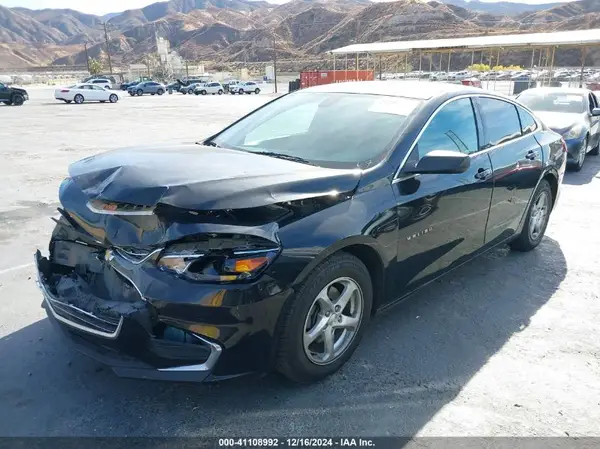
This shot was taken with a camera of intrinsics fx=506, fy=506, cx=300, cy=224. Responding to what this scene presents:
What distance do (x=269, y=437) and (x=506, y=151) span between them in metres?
A: 3.14

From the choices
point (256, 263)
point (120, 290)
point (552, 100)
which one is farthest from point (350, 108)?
point (552, 100)

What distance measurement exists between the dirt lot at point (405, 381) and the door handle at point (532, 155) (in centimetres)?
106

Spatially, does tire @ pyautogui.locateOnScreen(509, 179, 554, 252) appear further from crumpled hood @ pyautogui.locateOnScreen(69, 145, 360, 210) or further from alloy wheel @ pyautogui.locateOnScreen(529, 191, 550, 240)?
crumpled hood @ pyautogui.locateOnScreen(69, 145, 360, 210)

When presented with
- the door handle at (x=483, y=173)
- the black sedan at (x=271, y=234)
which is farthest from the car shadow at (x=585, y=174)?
the black sedan at (x=271, y=234)

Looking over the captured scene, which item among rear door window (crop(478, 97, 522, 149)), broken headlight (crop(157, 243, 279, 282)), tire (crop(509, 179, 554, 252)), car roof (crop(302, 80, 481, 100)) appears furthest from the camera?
tire (crop(509, 179, 554, 252))

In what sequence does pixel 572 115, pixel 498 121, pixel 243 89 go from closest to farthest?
1. pixel 498 121
2. pixel 572 115
3. pixel 243 89

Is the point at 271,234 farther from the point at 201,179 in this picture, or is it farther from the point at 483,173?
the point at 483,173

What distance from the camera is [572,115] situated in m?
10.5

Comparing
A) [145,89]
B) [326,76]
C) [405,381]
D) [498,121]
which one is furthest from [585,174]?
[145,89]

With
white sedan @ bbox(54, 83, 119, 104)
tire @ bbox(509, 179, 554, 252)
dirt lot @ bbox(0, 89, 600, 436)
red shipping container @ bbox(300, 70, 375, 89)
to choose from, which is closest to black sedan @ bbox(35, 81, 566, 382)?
dirt lot @ bbox(0, 89, 600, 436)

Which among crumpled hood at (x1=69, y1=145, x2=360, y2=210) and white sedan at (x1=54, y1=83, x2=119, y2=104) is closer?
crumpled hood at (x1=69, y1=145, x2=360, y2=210)

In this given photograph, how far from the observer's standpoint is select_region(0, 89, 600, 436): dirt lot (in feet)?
8.81

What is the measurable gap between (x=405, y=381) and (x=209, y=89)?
5752 cm

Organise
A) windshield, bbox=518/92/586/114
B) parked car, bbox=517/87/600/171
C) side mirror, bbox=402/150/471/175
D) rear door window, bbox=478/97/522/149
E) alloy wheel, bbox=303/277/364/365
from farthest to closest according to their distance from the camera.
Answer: windshield, bbox=518/92/586/114 → parked car, bbox=517/87/600/171 → rear door window, bbox=478/97/522/149 → side mirror, bbox=402/150/471/175 → alloy wheel, bbox=303/277/364/365
